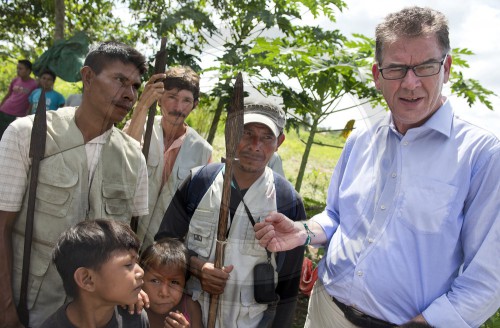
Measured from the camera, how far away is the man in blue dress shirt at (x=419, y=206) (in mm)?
1396

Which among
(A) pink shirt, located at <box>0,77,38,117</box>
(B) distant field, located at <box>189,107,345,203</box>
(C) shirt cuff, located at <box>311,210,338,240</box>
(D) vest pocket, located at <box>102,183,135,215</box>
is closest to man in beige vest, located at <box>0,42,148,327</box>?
(D) vest pocket, located at <box>102,183,135,215</box>

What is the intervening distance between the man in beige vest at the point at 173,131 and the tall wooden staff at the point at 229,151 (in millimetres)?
107

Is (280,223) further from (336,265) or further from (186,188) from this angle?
(336,265)

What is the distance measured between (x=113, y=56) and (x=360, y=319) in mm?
1160

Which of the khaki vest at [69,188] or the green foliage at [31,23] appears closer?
the khaki vest at [69,188]

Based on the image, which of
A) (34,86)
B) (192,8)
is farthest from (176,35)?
(34,86)

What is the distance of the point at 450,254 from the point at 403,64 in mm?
577

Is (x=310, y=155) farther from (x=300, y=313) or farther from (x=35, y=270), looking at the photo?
(x=300, y=313)

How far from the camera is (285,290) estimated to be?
143 cm

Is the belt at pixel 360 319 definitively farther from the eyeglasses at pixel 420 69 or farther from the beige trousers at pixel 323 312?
the eyeglasses at pixel 420 69

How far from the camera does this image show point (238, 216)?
129 centimetres

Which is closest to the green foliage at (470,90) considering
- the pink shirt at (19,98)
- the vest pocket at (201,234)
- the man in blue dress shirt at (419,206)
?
the man in blue dress shirt at (419,206)

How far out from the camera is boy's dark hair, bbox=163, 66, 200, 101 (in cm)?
136

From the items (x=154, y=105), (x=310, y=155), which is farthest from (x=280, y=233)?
(x=154, y=105)
